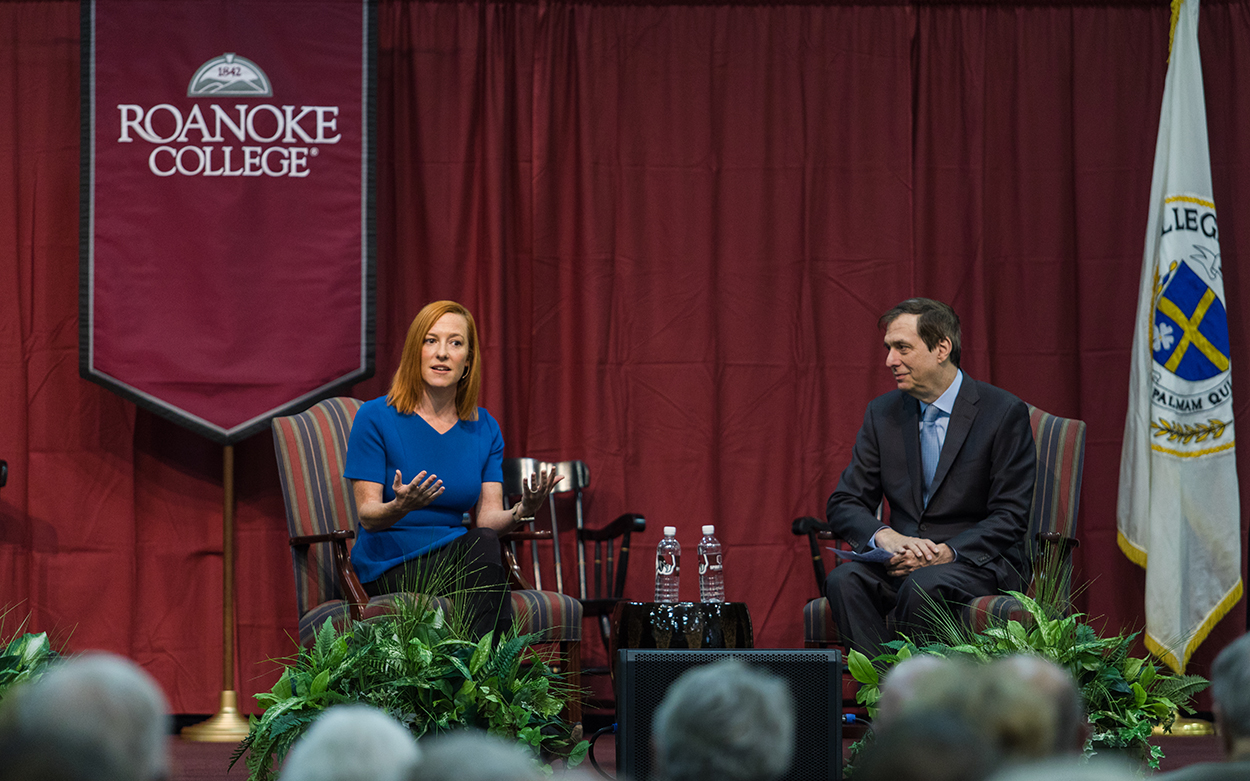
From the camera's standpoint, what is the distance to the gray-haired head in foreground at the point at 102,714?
104cm

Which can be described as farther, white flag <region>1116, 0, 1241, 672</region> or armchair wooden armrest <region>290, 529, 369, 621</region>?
white flag <region>1116, 0, 1241, 672</region>

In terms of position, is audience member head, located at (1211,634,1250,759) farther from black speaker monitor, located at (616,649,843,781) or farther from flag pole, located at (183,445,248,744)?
flag pole, located at (183,445,248,744)

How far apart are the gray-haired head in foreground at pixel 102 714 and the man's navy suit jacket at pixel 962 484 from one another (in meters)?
2.75

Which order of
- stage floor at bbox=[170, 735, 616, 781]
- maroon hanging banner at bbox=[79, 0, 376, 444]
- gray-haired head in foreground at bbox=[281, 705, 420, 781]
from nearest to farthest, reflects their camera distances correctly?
gray-haired head in foreground at bbox=[281, 705, 420, 781]
stage floor at bbox=[170, 735, 616, 781]
maroon hanging banner at bbox=[79, 0, 376, 444]

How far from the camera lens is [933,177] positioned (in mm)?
4676

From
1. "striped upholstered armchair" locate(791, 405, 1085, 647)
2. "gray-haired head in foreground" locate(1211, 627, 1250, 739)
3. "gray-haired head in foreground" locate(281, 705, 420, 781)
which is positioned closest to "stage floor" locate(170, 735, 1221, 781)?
"striped upholstered armchair" locate(791, 405, 1085, 647)

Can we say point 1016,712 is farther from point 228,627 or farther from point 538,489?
point 228,627

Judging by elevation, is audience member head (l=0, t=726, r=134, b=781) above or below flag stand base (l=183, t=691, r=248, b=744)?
above

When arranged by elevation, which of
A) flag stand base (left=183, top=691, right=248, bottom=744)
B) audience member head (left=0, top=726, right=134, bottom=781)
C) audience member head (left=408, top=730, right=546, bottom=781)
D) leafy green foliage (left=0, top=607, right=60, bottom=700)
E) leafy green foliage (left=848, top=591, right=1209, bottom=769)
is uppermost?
audience member head (left=0, top=726, right=134, bottom=781)

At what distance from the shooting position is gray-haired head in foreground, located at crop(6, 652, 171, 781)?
104 centimetres

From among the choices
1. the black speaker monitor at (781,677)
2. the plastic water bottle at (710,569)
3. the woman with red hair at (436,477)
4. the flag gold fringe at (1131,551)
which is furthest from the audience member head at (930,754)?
the flag gold fringe at (1131,551)

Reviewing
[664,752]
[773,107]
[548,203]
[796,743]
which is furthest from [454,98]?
[664,752]

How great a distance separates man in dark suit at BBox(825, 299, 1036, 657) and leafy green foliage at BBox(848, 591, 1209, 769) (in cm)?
53

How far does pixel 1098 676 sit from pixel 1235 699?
Answer: 4.66ft
